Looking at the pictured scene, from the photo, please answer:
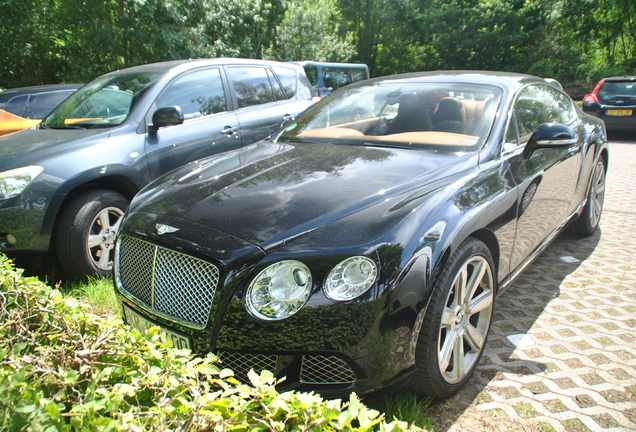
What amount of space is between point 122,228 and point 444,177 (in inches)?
67.4

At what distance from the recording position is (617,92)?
1235 centimetres

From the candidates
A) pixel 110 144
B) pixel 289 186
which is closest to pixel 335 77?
pixel 110 144

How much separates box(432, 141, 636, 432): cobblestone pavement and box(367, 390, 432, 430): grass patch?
0.09m


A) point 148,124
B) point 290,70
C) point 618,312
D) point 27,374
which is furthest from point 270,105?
point 27,374

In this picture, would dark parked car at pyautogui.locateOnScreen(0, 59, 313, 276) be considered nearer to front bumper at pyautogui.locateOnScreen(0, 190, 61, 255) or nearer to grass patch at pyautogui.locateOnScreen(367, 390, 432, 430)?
front bumper at pyautogui.locateOnScreen(0, 190, 61, 255)

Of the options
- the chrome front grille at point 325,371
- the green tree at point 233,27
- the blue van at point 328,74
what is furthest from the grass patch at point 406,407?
the green tree at point 233,27

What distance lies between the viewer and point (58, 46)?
17766mm

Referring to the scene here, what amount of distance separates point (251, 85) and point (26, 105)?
3.94 metres

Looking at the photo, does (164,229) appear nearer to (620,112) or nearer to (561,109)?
(561,109)

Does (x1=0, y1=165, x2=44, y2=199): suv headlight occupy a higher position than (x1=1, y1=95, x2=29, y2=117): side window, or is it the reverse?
(x1=1, y1=95, x2=29, y2=117): side window

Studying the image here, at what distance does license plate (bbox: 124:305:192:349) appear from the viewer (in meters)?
2.12

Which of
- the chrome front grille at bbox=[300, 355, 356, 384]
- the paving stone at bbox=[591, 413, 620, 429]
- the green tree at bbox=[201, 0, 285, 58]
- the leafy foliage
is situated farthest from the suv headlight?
the green tree at bbox=[201, 0, 285, 58]

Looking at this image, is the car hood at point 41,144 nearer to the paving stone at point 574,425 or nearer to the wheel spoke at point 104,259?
the wheel spoke at point 104,259

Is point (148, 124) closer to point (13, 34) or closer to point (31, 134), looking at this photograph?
point (31, 134)
